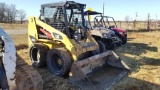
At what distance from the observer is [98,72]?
6.39m

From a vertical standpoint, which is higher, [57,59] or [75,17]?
[75,17]

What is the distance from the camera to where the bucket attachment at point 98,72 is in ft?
17.2

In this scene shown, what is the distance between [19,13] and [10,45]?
77.7m

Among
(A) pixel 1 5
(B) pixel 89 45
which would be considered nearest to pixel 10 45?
(B) pixel 89 45

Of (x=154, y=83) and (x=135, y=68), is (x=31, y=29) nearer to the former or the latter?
(x=135, y=68)

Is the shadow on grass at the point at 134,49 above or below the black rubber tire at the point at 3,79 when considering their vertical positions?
below

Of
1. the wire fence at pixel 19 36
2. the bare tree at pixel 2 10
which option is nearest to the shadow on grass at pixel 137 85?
the wire fence at pixel 19 36

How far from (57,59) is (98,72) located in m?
1.37

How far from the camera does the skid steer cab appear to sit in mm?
5699

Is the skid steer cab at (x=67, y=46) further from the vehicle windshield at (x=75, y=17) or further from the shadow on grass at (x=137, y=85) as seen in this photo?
the shadow on grass at (x=137, y=85)

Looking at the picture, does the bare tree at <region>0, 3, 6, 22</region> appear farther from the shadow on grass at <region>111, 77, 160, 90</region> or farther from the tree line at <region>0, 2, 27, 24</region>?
the shadow on grass at <region>111, 77, 160, 90</region>

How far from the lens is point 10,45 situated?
8.35 ft

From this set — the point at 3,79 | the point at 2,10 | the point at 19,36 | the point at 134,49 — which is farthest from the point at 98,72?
the point at 2,10

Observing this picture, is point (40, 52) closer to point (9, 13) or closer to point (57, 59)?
point (57, 59)
